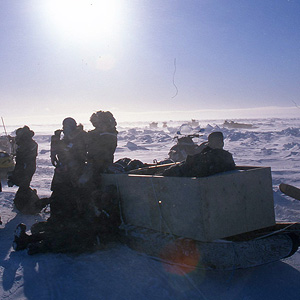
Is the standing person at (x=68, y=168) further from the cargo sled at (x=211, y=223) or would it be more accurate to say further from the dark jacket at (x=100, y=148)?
the cargo sled at (x=211, y=223)

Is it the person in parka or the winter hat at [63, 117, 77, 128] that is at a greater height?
the winter hat at [63, 117, 77, 128]

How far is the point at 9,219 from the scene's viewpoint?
6.09 m

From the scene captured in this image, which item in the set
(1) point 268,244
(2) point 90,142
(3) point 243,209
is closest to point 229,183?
(3) point 243,209

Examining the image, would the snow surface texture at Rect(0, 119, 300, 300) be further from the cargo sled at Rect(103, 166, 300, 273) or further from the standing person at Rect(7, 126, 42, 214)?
the standing person at Rect(7, 126, 42, 214)

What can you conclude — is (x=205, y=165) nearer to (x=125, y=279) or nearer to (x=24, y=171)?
(x=125, y=279)

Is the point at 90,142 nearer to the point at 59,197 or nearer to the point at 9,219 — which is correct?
the point at 59,197

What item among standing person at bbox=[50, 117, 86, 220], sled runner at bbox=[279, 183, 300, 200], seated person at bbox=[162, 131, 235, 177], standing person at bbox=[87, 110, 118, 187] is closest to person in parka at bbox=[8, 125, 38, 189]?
standing person at bbox=[50, 117, 86, 220]

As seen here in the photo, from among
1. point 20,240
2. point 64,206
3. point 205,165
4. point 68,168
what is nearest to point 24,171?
point 68,168

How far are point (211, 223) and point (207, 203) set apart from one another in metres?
0.23

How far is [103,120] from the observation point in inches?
216

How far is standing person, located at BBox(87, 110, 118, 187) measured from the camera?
535 centimetres

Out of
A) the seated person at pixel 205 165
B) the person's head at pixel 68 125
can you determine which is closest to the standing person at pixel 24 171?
the person's head at pixel 68 125

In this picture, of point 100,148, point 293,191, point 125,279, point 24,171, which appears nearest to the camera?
point 125,279

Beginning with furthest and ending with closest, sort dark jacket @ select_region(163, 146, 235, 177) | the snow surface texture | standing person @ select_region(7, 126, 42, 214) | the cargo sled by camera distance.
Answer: standing person @ select_region(7, 126, 42, 214)
dark jacket @ select_region(163, 146, 235, 177)
the cargo sled
the snow surface texture
